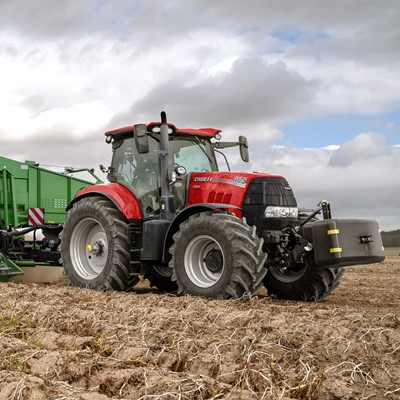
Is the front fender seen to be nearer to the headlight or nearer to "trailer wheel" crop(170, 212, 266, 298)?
"trailer wheel" crop(170, 212, 266, 298)

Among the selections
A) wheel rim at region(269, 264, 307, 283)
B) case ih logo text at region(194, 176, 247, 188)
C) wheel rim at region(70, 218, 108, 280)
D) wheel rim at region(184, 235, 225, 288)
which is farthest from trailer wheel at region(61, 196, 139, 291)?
wheel rim at region(269, 264, 307, 283)

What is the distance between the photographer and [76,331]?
5.79 meters

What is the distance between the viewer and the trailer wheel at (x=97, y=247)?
28.7 ft

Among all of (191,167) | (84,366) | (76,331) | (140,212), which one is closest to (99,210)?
(140,212)

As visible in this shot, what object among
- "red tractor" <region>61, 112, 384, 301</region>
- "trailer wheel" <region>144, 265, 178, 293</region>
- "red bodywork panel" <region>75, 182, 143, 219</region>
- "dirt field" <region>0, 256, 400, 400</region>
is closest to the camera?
"dirt field" <region>0, 256, 400, 400</region>

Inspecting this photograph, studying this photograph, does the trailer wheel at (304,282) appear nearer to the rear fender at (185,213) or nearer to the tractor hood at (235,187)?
the tractor hood at (235,187)

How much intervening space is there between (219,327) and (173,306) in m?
1.43

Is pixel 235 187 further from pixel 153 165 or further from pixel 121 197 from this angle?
pixel 121 197

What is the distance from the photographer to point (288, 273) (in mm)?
8867

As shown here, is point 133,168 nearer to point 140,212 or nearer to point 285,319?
point 140,212

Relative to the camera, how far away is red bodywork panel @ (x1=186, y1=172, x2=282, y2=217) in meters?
8.25

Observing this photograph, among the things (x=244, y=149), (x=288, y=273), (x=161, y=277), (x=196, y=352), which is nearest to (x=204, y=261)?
(x=288, y=273)

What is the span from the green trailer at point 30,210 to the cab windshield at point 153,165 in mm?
2350

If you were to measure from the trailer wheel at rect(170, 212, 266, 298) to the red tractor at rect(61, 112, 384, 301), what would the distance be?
1 cm
